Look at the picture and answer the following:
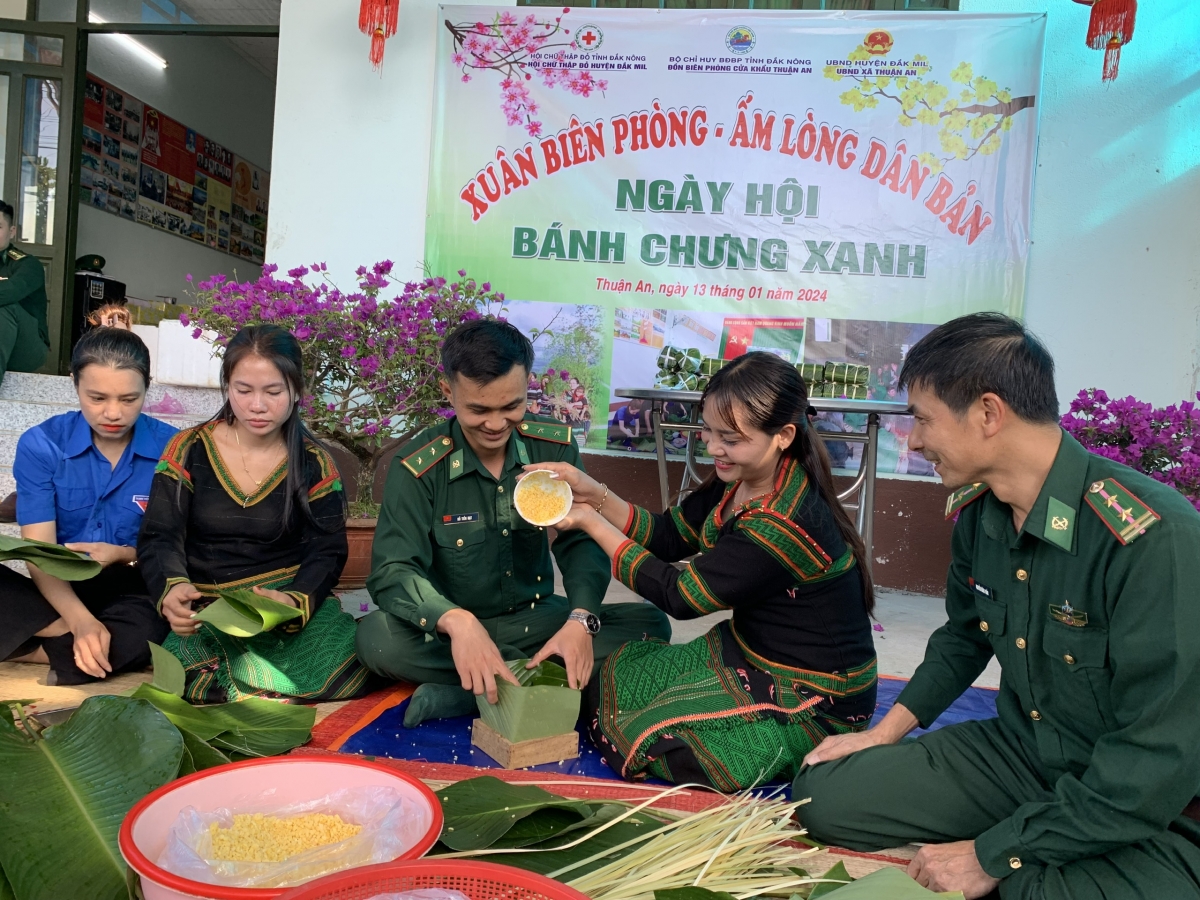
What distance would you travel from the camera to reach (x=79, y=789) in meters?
1.34

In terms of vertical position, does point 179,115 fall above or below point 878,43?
above

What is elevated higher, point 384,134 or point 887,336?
point 384,134

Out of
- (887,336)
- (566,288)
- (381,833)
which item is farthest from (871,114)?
(381,833)

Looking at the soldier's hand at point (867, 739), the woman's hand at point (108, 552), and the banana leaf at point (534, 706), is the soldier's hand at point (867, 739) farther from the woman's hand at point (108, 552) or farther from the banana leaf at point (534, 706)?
the woman's hand at point (108, 552)

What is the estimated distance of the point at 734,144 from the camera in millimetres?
4469

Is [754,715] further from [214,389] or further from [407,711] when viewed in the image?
[214,389]

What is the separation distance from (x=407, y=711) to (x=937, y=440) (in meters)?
1.50

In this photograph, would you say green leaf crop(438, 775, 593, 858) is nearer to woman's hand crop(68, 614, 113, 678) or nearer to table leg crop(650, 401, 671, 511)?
woman's hand crop(68, 614, 113, 678)

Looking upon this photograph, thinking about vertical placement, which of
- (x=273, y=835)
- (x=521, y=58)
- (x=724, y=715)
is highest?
(x=521, y=58)

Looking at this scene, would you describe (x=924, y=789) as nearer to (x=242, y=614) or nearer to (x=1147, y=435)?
(x=242, y=614)

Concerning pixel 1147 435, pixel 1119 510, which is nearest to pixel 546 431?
pixel 1119 510

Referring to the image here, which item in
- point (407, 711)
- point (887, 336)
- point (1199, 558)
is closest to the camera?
point (1199, 558)

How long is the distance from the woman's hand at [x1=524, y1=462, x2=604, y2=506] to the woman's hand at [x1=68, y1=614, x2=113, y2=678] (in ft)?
4.10

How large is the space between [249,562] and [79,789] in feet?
4.34
